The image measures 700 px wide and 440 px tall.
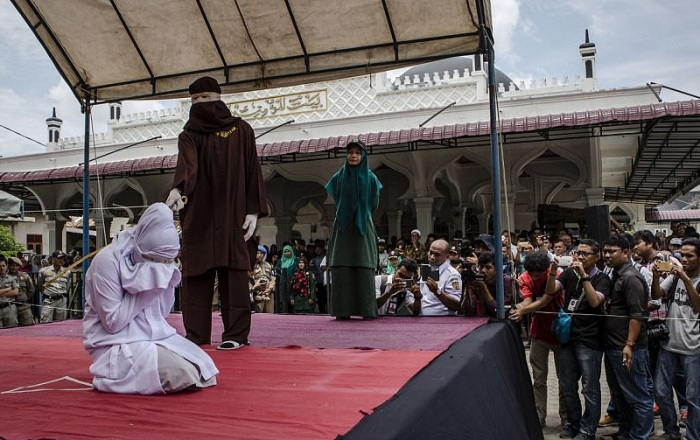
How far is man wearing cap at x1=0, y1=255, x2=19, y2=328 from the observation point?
784cm

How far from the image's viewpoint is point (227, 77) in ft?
18.0

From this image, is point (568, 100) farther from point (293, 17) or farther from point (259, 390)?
point (259, 390)

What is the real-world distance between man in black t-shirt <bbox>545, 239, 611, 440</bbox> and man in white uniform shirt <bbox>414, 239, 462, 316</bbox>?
29.6 inches

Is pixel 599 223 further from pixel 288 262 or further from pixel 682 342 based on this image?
pixel 288 262

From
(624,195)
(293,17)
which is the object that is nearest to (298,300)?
(293,17)

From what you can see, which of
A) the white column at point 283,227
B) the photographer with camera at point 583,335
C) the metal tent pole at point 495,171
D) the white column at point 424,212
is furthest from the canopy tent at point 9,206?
the white column at point 283,227

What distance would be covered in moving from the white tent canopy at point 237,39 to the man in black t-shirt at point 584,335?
182 centimetres

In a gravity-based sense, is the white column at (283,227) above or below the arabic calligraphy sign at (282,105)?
below

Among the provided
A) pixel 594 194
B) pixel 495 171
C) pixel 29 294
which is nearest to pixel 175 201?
pixel 495 171

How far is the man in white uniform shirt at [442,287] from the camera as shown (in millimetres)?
5086

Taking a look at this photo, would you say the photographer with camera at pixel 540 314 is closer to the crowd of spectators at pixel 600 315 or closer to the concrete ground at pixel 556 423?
the crowd of spectators at pixel 600 315

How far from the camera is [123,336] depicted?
2600 mm

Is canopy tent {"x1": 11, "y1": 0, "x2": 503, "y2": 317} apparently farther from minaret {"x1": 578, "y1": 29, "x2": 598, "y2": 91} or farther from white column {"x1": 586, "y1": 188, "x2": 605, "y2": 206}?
minaret {"x1": 578, "y1": 29, "x2": 598, "y2": 91}

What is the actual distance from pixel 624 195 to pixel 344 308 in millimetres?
19602
